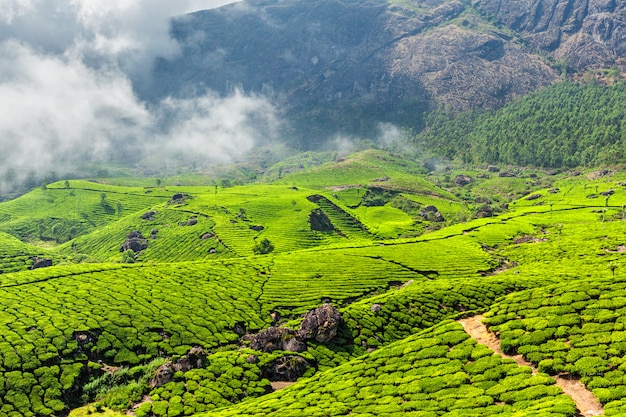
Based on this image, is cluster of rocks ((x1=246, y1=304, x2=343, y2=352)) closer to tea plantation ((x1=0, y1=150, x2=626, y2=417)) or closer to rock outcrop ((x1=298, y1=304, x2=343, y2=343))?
rock outcrop ((x1=298, y1=304, x2=343, y2=343))

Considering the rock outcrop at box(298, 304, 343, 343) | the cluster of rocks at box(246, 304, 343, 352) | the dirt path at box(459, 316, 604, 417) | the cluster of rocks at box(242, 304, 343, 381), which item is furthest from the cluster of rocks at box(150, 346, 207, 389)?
the dirt path at box(459, 316, 604, 417)

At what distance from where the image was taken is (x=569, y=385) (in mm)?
57844

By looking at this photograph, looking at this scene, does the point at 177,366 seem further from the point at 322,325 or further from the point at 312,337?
the point at 322,325

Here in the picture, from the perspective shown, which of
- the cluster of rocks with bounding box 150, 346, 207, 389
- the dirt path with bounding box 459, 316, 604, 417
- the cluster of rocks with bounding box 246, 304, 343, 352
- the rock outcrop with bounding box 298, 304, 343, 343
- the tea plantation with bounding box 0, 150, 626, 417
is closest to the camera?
the dirt path with bounding box 459, 316, 604, 417

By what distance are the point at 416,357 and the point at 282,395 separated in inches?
1032

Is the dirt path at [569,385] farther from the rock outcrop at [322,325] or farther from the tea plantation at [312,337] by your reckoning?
the rock outcrop at [322,325]

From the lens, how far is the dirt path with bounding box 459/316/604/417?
169 ft

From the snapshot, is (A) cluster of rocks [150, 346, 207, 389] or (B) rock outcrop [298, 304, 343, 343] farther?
(B) rock outcrop [298, 304, 343, 343]

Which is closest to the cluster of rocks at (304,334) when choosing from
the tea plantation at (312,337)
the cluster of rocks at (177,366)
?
the tea plantation at (312,337)

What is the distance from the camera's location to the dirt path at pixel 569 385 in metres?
51.6

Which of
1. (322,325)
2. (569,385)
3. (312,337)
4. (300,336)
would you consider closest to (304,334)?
(300,336)

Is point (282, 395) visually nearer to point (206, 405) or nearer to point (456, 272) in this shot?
point (206, 405)

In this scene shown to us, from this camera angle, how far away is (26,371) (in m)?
93.4

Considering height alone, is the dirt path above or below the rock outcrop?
above
